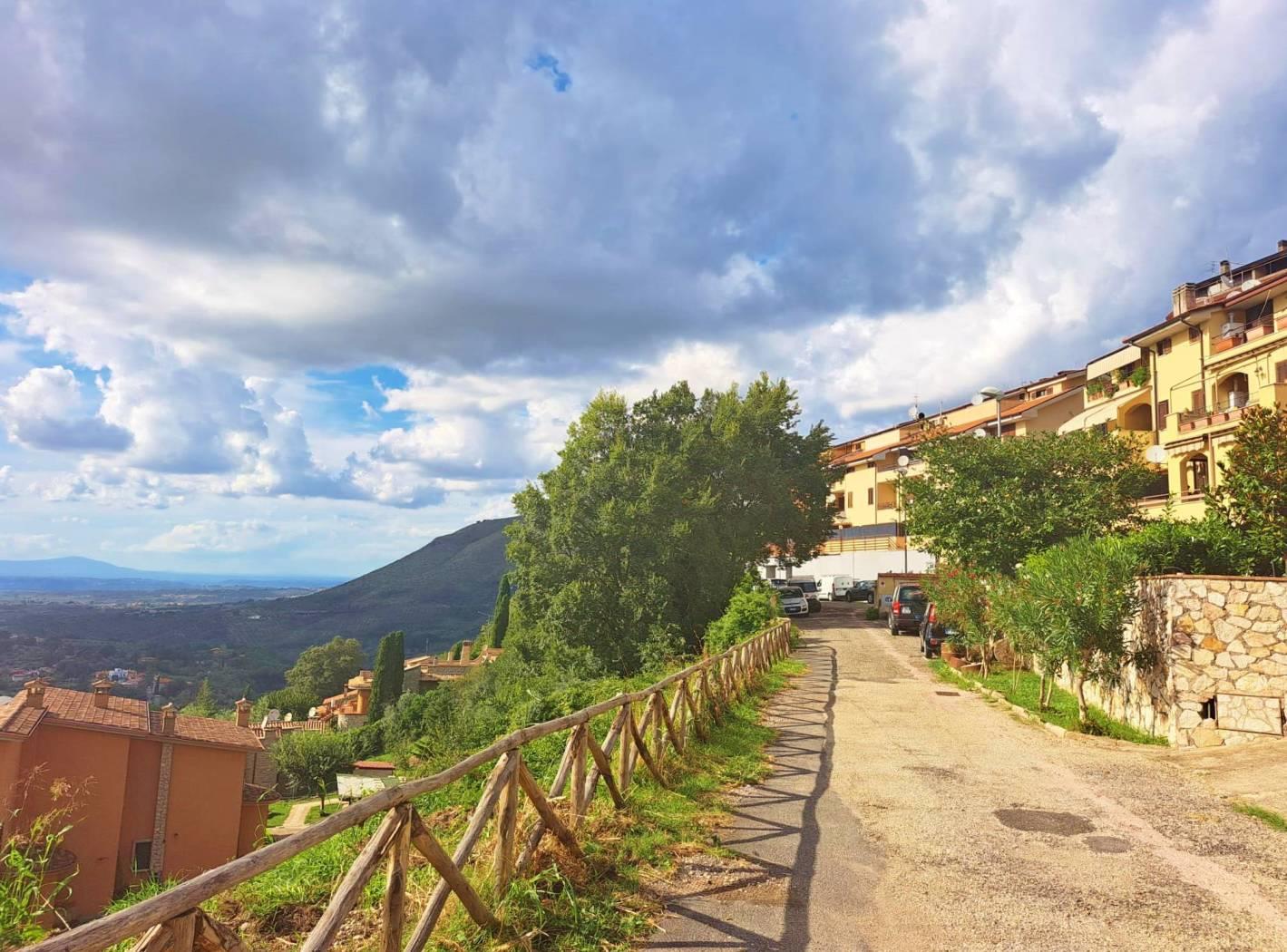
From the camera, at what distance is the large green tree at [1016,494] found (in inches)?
838

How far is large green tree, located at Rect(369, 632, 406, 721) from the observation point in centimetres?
6209

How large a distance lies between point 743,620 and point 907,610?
6.32 m

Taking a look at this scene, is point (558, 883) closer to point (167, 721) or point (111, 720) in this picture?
point (111, 720)

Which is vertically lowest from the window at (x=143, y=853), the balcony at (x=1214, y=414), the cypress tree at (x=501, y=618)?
the window at (x=143, y=853)

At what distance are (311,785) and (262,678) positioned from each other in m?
79.7

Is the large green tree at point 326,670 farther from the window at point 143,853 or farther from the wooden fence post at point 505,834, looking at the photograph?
the wooden fence post at point 505,834

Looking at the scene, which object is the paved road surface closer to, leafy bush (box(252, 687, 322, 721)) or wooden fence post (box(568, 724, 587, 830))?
wooden fence post (box(568, 724, 587, 830))

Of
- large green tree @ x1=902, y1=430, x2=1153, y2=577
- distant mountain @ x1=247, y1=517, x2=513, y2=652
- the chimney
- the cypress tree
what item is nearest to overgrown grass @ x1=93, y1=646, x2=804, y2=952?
large green tree @ x1=902, y1=430, x2=1153, y2=577

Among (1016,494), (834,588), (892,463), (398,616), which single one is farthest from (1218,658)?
(398,616)

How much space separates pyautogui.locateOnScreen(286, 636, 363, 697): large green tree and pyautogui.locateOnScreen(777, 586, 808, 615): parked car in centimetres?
6301

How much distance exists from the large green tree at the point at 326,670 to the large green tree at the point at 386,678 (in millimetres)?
25669

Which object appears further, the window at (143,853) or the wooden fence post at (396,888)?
the window at (143,853)

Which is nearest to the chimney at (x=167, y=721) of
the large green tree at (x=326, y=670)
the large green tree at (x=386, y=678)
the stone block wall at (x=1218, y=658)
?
the stone block wall at (x=1218, y=658)

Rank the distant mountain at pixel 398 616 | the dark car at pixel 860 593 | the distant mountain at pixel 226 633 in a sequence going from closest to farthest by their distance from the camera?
1. the dark car at pixel 860 593
2. the distant mountain at pixel 226 633
3. the distant mountain at pixel 398 616
